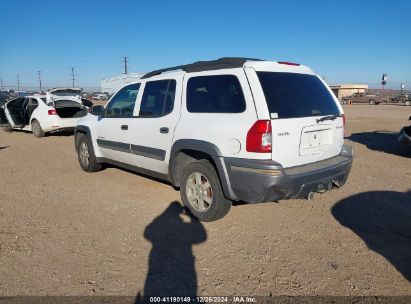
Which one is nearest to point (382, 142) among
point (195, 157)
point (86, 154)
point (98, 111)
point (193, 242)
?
point (195, 157)

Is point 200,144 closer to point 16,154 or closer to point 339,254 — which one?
point 339,254

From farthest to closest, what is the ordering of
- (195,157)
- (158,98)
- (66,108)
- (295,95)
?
(66,108), (158,98), (195,157), (295,95)

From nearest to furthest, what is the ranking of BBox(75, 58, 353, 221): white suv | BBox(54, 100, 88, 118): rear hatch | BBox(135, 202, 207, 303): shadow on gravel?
BBox(135, 202, 207, 303): shadow on gravel
BBox(75, 58, 353, 221): white suv
BBox(54, 100, 88, 118): rear hatch

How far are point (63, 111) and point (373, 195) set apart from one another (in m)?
10.2

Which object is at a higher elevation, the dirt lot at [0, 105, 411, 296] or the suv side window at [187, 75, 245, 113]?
the suv side window at [187, 75, 245, 113]

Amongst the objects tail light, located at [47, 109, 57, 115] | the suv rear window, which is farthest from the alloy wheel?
tail light, located at [47, 109, 57, 115]

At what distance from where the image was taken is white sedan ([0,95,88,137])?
12.0 m

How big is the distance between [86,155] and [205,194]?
3.52 metres

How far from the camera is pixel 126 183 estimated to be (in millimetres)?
6344

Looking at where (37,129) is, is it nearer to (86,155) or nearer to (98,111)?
(86,155)

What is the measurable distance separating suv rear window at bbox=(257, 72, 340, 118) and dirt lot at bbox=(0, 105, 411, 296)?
1.41 m

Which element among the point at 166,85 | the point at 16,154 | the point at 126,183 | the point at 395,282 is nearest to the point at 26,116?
the point at 16,154

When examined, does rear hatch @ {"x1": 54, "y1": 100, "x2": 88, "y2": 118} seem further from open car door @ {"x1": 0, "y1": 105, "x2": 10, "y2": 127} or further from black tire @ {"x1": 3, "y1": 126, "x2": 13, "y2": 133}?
open car door @ {"x1": 0, "y1": 105, "x2": 10, "y2": 127}

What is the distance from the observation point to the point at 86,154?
704 centimetres
